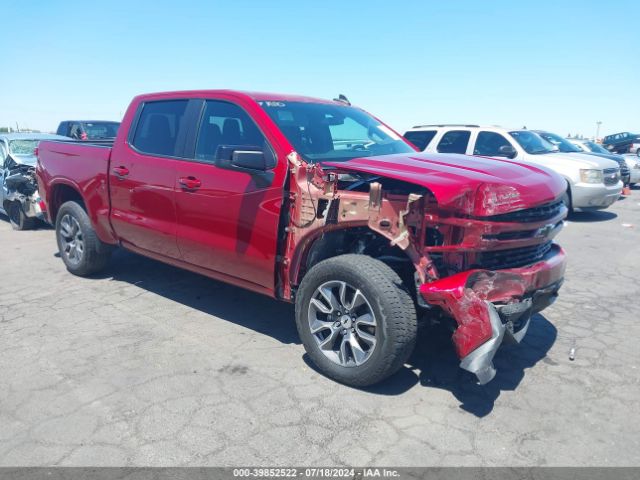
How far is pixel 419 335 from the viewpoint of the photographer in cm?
433

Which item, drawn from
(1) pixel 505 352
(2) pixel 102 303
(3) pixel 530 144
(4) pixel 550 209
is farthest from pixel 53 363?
(3) pixel 530 144

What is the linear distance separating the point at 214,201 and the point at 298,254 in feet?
2.92

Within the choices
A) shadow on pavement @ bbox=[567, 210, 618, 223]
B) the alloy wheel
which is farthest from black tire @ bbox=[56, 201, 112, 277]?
shadow on pavement @ bbox=[567, 210, 618, 223]

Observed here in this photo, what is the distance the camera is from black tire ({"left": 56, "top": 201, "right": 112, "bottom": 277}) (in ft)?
18.4

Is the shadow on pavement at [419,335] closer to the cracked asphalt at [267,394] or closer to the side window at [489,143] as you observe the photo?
the cracked asphalt at [267,394]

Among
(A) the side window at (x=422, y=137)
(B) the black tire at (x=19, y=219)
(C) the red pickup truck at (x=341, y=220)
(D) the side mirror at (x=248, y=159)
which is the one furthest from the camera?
(A) the side window at (x=422, y=137)

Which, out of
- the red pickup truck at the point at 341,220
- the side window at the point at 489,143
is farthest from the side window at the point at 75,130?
the side window at the point at 489,143

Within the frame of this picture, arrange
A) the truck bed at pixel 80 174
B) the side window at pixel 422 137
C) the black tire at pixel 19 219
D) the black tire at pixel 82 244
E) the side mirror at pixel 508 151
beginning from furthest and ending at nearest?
the side window at pixel 422 137
the side mirror at pixel 508 151
the black tire at pixel 19 219
the black tire at pixel 82 244
the truck bed at pixel 80 174

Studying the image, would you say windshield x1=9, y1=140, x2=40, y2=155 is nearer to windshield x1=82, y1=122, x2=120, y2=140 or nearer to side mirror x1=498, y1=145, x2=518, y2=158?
windshield x1=82, y1=122, x2=120, y2=140

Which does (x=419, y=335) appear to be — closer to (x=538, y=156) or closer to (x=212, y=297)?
(x=212, y=297)

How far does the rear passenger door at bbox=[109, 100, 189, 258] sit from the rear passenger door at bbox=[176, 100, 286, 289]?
0.59 feet

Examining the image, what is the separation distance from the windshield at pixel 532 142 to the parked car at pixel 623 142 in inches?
596

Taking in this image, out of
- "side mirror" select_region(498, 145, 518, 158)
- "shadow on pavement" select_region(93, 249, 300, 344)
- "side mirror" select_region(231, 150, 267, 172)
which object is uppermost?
"side mirror" select_region(231, 150, 267, 172)

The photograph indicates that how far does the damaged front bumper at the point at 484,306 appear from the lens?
115 inches
